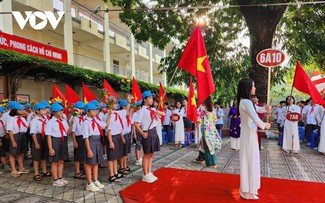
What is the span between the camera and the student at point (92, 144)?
464 cm

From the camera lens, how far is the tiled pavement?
4.44 m

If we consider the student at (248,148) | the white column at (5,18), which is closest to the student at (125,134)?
the student at (248,148)

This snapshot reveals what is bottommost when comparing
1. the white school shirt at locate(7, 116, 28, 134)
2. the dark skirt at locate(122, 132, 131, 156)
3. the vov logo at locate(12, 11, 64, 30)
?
the dark skirt at locate(122, 132, 131, 156)

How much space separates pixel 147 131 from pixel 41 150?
2376 millimetres

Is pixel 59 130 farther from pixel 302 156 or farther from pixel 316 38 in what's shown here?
pixel 316 38

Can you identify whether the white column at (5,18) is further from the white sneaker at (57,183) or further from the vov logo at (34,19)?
the white sneaker at (57,183)

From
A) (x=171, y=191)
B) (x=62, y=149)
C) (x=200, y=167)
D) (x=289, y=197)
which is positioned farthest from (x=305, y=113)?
(x=62, y=149)

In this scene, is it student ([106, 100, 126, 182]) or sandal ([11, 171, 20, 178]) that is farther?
sandal ([11, 171, 20, 178])

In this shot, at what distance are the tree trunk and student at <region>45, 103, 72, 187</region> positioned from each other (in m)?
8.13

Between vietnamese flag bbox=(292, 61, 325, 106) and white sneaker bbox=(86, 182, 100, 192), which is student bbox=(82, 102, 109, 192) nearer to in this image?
white sneaker bbox=(86, 182, 100, 192)

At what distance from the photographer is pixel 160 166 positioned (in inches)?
251

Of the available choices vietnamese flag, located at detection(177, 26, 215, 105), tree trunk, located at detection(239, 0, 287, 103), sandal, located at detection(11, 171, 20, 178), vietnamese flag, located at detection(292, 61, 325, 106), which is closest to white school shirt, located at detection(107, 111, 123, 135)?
vietnamese flag, located at detection(177, 26, 215, 105)

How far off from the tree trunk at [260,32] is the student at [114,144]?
716cm

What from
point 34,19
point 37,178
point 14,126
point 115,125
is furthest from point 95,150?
point 34,19
